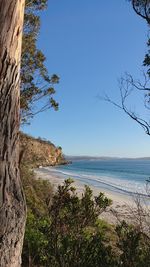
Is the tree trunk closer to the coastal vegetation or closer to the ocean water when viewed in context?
the coastal vegetation

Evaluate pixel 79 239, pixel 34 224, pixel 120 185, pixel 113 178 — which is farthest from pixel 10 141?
pixel 113 178

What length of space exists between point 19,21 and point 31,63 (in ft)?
46.8

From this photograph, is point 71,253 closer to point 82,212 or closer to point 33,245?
point 82,212

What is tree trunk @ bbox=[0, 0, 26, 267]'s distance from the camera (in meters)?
3.50

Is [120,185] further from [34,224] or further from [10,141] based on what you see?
[10,141]

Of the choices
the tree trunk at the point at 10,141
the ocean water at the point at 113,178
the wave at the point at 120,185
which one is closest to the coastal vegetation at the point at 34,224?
the tree trunk at the point at 10,141

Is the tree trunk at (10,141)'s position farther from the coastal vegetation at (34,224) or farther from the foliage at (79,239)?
the foliage at (79,239)

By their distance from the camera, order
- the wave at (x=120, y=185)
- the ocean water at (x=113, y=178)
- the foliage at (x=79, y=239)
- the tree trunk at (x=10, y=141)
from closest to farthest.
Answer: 1. the tree trunk at (x=10, y=141)
2. the foliage at (x=79, y=239)
3. the wave at (x=120, y=185)
4. the ocean water at (x=113, y=178)

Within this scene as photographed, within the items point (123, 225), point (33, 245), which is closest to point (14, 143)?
point (123, 225)

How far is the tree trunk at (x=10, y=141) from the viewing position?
350 cm

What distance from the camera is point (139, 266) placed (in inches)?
190

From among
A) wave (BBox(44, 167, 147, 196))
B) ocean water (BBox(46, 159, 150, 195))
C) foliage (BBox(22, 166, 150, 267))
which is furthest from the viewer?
ocean water (BBox(46, 159, 150, 195))

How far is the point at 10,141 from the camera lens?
11.9 ft

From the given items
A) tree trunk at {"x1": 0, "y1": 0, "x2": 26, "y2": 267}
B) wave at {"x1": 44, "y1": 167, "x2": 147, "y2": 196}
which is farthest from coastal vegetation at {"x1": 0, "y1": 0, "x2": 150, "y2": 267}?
wave at {"x1": 44, "y1": 167, "x2": 147, "y2": 196}
